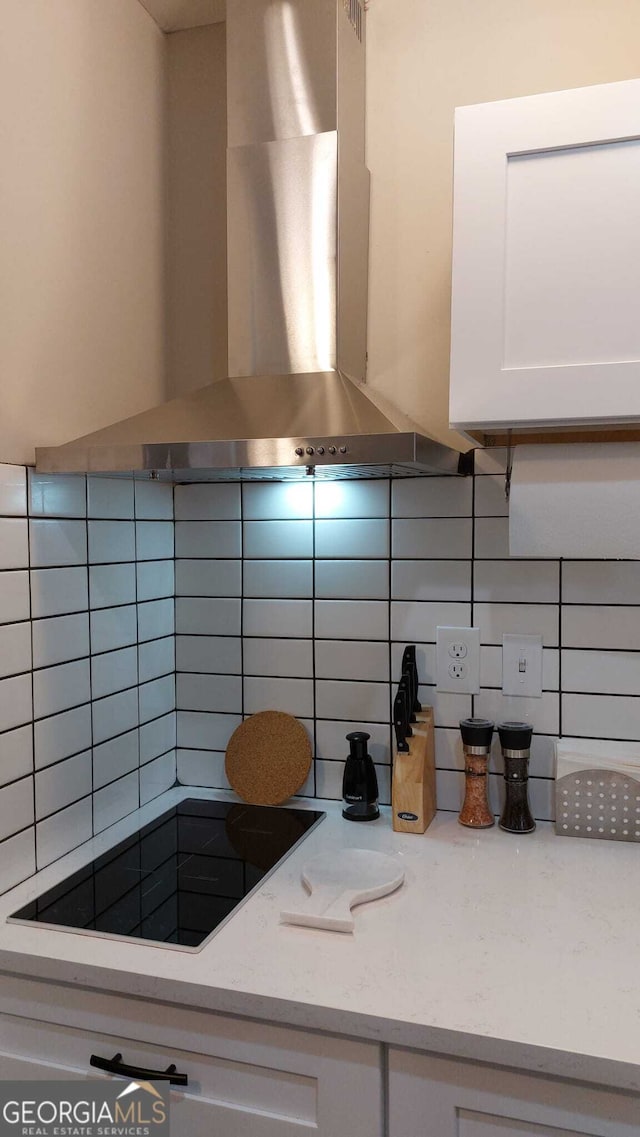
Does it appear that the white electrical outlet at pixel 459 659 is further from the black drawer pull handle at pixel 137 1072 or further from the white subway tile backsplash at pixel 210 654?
the black drawer pull handle at pixel 137 1072

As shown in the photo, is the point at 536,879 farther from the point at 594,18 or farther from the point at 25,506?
the point at 594,18

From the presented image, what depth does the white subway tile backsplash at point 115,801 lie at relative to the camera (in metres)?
1.55

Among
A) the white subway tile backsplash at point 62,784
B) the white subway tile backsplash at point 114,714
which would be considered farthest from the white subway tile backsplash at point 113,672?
the white subway tile backsplash at point 62,784

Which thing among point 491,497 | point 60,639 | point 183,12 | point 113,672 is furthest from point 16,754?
point 183,12

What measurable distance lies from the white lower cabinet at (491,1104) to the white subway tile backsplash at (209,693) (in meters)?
0.89

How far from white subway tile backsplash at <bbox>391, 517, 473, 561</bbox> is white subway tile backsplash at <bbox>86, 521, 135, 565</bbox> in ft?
1.73

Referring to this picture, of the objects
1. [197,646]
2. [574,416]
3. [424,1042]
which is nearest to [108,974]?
[424,1042]

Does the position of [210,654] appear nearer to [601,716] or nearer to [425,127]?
[601,716]

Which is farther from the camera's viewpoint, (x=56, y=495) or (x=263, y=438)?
(x=56, y=495)

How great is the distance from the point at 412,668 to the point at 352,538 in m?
0.29

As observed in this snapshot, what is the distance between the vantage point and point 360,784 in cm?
161

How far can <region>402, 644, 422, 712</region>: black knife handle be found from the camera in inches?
63.0

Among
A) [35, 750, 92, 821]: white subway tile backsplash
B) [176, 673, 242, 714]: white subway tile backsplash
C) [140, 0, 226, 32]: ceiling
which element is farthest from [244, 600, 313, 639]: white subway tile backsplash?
[140, 0, 226, 32]: ceiling

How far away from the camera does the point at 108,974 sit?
1092mm
